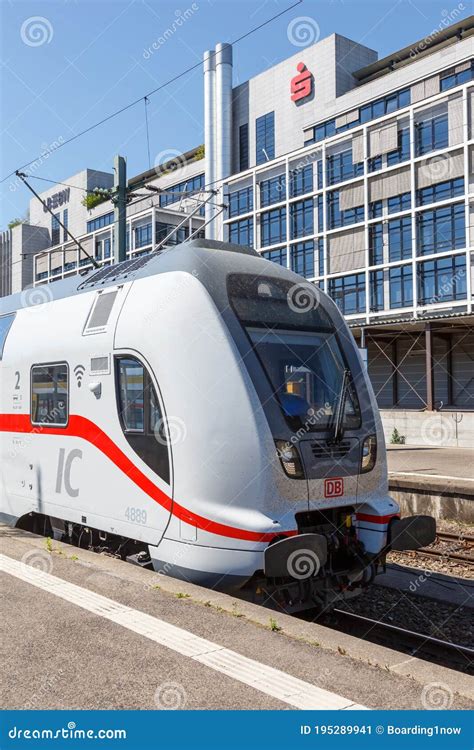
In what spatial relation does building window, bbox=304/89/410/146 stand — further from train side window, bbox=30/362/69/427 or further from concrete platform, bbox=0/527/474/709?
concrete platform, bbox=0/527/474/709

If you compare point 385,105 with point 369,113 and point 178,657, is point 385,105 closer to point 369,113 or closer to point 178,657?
point 369,113

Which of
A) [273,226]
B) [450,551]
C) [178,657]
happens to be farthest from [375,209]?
[178,657]

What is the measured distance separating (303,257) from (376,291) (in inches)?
272

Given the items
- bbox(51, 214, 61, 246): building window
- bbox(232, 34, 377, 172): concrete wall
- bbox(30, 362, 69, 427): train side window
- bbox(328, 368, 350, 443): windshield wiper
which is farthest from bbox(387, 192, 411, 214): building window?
bbox(51, 214, 61, 246): building window

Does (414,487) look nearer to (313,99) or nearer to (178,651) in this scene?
(178,651)

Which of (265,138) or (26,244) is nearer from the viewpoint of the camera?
(265,138)

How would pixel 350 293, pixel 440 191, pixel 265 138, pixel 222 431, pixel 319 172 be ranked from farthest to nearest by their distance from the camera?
pixel 265 138 < pixel 319 172 < pixel 350 293 < pixel 440 191 < pixel 222 431

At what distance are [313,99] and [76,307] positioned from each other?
148 feet

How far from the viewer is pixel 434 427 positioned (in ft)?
87.8

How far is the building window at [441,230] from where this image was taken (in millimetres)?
37406
